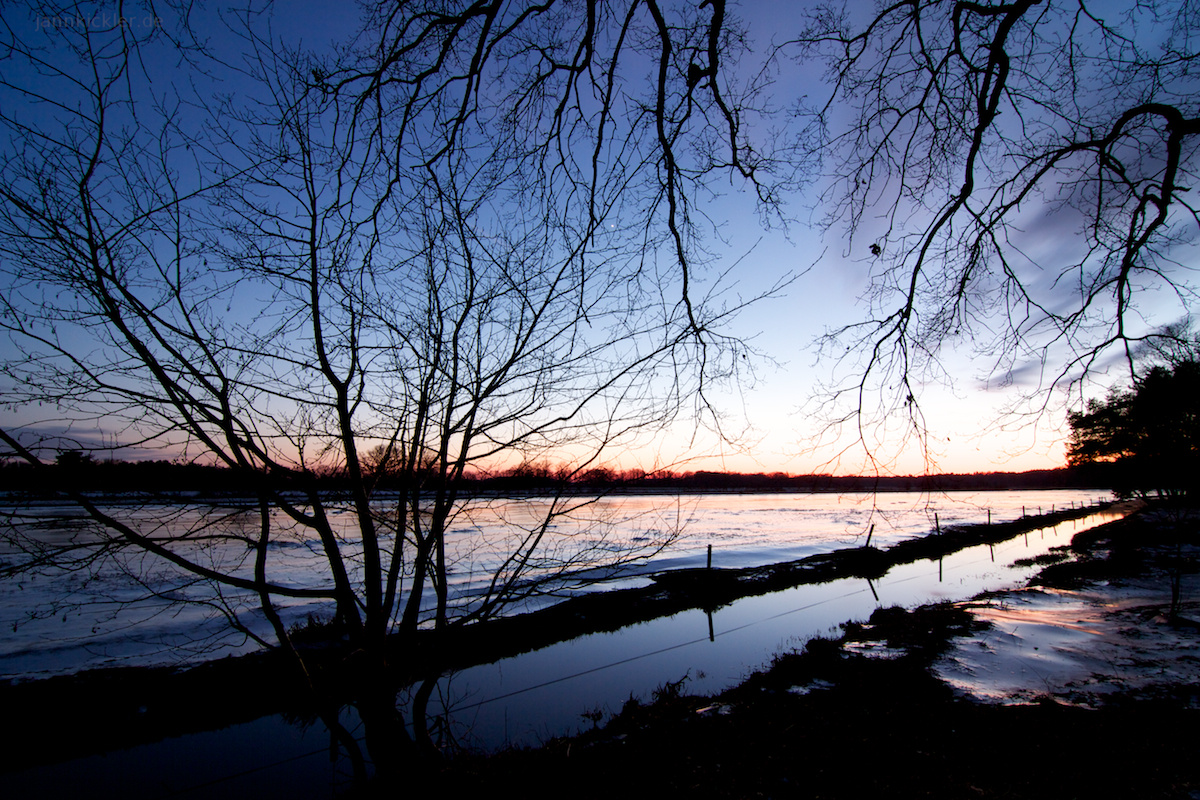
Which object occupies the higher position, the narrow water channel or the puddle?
the puddle

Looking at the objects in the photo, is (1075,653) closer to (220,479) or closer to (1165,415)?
(1165,415)

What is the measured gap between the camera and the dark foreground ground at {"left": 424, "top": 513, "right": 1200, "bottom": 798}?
4.63 meters

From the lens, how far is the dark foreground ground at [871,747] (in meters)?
4.63

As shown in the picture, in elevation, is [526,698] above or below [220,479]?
below

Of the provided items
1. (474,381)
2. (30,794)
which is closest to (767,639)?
(474,381)

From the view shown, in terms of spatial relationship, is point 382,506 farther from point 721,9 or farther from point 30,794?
point 30,794

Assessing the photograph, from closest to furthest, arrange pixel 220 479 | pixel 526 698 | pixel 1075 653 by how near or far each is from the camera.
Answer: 1. pixel 220 479
2. pixel 1075 653
3. pixel 526 698

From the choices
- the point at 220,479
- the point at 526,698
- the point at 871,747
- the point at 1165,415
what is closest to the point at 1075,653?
the point at 871,747

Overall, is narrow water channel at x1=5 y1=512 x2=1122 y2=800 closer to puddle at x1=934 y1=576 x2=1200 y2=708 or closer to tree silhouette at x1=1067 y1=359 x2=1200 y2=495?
puddle at x1=934 y1=576 x2=1200 y2=708

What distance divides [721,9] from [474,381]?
2.82 meters

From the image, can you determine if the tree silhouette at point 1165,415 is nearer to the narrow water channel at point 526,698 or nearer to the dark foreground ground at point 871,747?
the dark foreground ground at point 871,747

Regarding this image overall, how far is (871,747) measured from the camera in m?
5.64

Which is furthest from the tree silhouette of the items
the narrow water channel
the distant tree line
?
the narrow water channel

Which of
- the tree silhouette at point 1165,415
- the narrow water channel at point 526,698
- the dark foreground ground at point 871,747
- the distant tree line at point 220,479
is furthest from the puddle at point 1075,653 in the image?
the distant tree line at point 220,479
